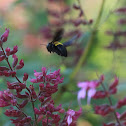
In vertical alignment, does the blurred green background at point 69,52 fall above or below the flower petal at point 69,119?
above

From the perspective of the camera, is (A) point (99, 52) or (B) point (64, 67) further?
(A) point (99, 52)

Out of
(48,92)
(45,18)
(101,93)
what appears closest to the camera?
(48,92)

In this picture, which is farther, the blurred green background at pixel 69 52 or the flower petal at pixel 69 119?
the blurred green background at pixel 69 52

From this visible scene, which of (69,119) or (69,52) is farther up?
(69,52)

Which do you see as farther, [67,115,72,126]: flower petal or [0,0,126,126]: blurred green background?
[0,0,126,126]: blurred green background

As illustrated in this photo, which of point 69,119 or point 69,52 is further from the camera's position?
point 69,52

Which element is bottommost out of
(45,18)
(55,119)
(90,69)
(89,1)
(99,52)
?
(55,119)

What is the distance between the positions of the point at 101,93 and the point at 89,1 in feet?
7.03

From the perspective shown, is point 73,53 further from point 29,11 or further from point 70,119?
point 70,119

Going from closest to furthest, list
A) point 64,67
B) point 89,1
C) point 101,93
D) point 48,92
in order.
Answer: point 48,92 < point 101,93 < point 64,67 < point 89,1

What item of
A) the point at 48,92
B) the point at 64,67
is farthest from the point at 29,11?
the point at 48,92

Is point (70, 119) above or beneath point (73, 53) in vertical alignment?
beneath

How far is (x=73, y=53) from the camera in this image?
5.95 ft

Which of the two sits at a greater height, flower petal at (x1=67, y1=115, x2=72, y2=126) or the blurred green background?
the blurred green background
